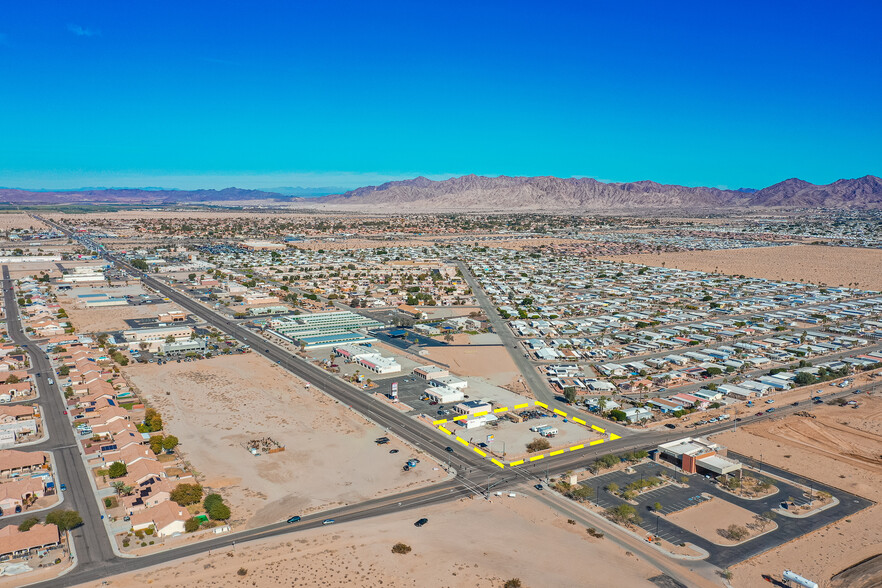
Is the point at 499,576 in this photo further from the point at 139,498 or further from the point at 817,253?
the point at 817,253

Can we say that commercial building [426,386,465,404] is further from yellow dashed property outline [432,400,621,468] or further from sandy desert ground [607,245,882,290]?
sandy desert ground [607,245,882,290]

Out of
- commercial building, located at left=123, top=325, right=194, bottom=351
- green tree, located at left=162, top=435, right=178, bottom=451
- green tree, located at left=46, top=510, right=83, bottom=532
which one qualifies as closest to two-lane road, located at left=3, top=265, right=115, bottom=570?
green tree, located at left=46, top=510, right=83, bottom=532

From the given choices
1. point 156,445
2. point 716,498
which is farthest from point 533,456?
point 156,445

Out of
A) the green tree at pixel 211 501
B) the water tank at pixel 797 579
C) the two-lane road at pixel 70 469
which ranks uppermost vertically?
the water tank at pixel 797 579

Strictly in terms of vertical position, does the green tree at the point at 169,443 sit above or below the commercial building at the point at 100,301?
below

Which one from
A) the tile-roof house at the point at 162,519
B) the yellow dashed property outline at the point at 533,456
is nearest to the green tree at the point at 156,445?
the tile-roof house at the point at 162,519

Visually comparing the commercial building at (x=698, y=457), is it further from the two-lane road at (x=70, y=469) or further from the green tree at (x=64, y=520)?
the green tree at (x=64, y=520)

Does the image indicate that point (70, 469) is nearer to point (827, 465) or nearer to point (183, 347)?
point (183, 347)
